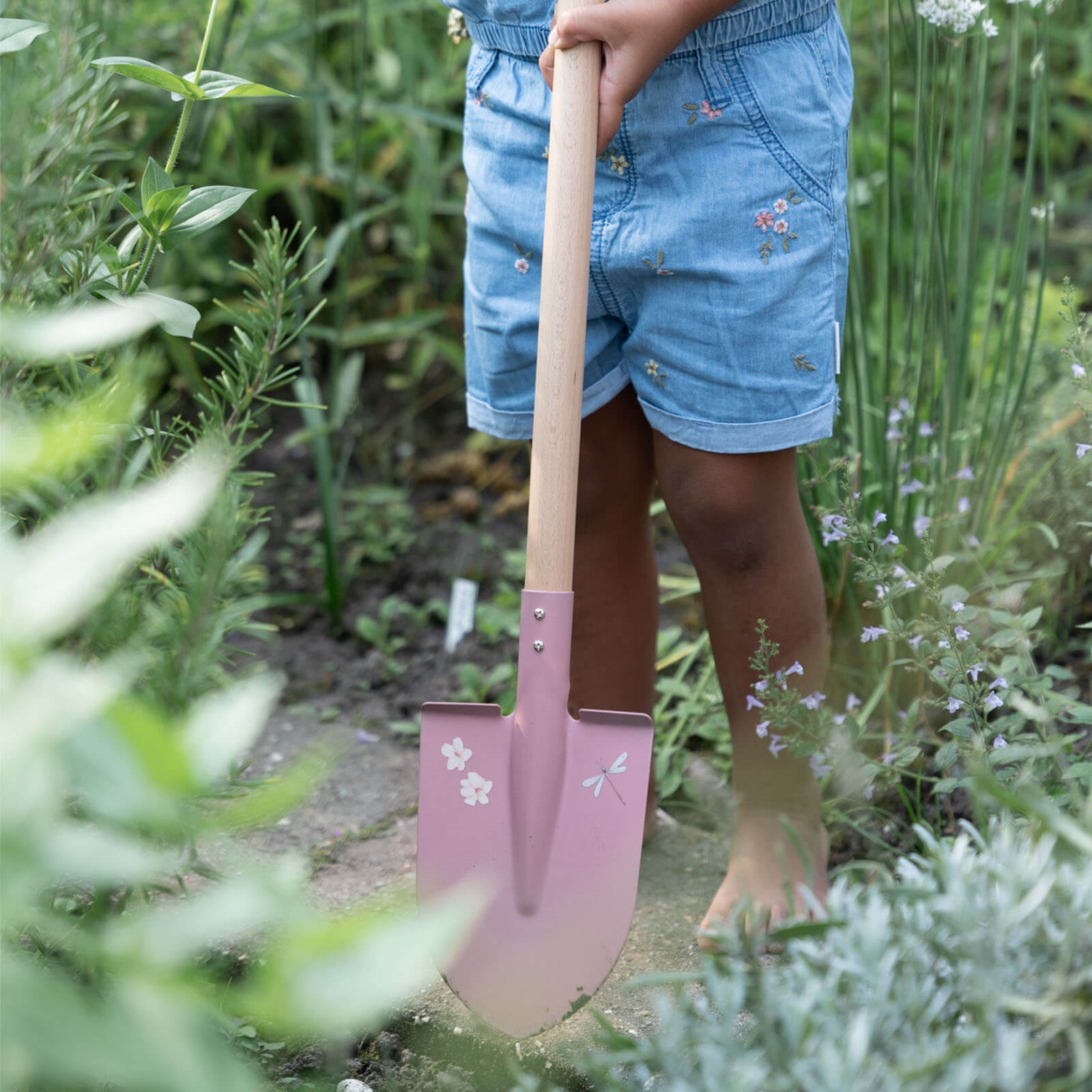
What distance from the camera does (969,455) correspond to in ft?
4.93

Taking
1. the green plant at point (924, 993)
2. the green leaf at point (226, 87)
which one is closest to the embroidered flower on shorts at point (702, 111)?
the green leaf at point (226, 87)

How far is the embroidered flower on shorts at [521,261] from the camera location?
1169mm

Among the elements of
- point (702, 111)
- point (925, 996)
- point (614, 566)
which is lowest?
point (614, 566)

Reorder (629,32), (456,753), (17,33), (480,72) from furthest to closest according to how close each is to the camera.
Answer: (480,72) < (456,753) < (629,32) < (17,33)

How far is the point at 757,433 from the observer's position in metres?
1.07

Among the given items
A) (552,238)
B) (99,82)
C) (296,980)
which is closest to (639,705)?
(552,238)

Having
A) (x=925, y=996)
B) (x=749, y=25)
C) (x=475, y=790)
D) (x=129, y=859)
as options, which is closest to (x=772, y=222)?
(x=749, y=25)

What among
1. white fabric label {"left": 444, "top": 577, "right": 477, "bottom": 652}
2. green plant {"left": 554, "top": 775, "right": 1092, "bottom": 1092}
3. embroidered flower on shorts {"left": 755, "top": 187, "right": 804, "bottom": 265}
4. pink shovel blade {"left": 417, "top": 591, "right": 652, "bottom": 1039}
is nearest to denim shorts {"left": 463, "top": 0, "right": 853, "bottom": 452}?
embroidered flower on shorts {"left": 755, "top": 187, "right": 804, "bottom": 265}

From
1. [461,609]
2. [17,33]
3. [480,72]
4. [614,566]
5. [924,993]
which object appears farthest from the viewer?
[461,609]

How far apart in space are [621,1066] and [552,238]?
71cm

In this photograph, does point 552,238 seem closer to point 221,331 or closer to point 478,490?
point 478,490

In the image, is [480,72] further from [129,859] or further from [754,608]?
[129,859]

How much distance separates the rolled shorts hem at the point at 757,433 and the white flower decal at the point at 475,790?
38cm

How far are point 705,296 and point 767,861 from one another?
593 millimetres
